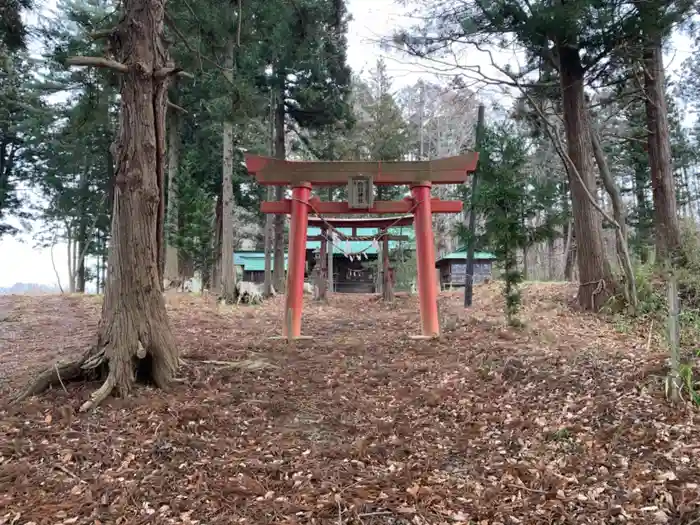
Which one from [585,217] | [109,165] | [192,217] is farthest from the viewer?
[109,165]

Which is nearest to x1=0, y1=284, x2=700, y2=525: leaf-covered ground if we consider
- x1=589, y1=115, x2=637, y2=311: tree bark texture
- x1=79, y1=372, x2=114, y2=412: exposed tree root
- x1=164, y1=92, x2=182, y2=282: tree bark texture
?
x1=79, y1=372, x2=114, y2=412: exposed tree root

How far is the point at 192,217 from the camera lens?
16172 millimetres

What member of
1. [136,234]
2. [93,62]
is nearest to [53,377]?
[136,234]

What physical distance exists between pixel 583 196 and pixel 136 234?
672cm

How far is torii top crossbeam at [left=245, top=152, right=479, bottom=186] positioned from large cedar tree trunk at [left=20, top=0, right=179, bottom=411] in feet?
8.70

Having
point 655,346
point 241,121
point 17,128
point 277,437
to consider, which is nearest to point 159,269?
point 277,437

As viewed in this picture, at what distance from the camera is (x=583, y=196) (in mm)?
7695

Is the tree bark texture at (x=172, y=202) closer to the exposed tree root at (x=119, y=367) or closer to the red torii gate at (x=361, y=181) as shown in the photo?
the red torii gate at (x=361, y=181)

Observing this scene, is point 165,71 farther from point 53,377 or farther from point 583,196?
point 583,196

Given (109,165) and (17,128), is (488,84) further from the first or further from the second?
(17,128)

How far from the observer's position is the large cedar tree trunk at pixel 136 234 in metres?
4.06

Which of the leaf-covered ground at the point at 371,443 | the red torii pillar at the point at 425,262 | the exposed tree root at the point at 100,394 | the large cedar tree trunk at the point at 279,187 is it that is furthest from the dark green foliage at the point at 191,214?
the exposed tree root at the point at 100,394

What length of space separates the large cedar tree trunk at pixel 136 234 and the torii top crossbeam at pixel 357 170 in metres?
2.65

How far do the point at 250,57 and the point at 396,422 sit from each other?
40.9ft
